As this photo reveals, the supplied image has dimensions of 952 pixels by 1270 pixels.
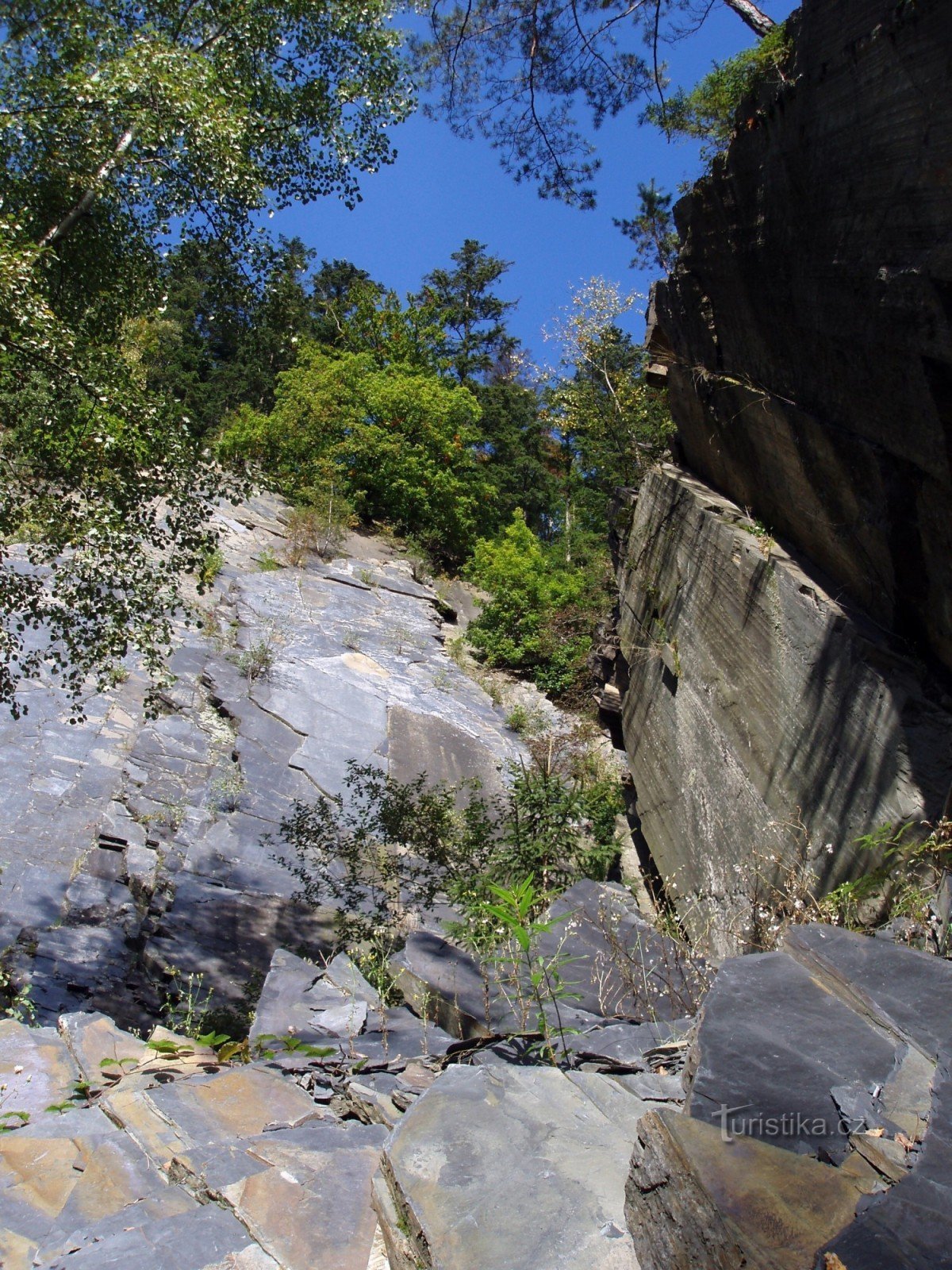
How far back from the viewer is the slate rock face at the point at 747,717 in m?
3.54

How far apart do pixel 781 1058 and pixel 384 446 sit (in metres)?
20.3

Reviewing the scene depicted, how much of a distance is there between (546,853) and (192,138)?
599cm

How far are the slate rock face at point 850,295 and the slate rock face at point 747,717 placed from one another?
0.28 meters

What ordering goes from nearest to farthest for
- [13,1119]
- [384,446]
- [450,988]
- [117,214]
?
1. [13,1119]
2. [450,988]
3. [117,214]
4. [384,446]

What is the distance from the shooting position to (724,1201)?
135 centimetres

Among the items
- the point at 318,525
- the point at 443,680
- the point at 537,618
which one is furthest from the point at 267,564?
the point at 537,618

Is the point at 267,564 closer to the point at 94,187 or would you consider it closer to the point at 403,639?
the point at 403,639

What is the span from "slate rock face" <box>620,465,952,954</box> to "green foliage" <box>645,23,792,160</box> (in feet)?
7.56

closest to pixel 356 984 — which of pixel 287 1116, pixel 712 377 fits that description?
pixel 287 1116

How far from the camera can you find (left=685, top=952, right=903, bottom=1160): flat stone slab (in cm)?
164

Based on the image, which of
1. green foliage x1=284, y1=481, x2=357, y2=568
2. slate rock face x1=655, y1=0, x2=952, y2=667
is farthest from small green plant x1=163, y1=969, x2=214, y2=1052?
green foliage x1=284, y1=481, x2=357, y2=568

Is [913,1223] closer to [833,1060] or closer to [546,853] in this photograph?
[833,1060]

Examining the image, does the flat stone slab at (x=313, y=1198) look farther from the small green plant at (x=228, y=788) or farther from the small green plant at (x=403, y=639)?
the small green plant at (x=403, y=639)

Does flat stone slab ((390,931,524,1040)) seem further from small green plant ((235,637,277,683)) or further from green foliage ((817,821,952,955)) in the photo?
small green plant ((235,637,277,683))
